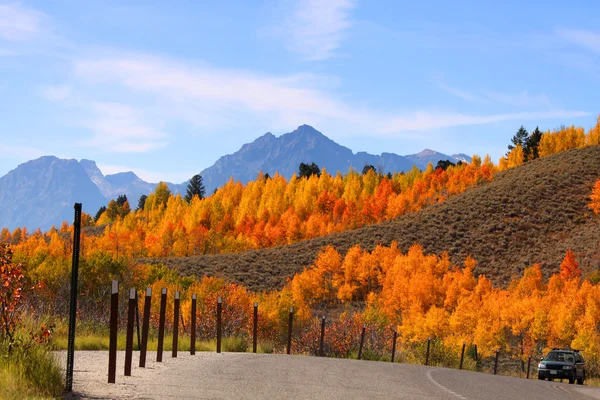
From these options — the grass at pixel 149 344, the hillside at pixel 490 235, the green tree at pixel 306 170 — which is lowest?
the grass at pixel 149 344

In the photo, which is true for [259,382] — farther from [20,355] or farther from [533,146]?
[533,146]

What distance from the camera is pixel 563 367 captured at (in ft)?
86.3

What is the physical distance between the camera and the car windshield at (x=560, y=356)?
27.3 m

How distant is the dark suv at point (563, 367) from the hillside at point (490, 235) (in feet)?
195

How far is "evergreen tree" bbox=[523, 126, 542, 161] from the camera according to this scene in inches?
6270


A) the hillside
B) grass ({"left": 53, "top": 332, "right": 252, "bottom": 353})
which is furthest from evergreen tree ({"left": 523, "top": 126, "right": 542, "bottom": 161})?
grass ({"left": 53, "top": 332, "right": 252, "bottom": 353})

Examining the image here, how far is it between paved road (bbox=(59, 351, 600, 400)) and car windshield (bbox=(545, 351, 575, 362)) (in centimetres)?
1345

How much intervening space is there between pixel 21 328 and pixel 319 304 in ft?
258

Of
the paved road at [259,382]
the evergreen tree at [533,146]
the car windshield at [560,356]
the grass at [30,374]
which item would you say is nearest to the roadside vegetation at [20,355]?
the grass at [30,374]

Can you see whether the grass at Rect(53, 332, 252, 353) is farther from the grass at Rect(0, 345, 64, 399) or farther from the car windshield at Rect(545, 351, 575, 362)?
the car windshield at Rect(545, 351, 575, 362)

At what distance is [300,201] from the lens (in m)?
158

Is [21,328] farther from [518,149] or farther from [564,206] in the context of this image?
[518,149]

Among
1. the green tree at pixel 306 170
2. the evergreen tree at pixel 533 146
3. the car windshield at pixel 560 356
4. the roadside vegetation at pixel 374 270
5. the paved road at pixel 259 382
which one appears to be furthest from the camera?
the green tree at pixel 306 170

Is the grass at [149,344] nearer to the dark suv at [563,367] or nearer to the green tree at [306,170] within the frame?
the dark suv at [563,367]
